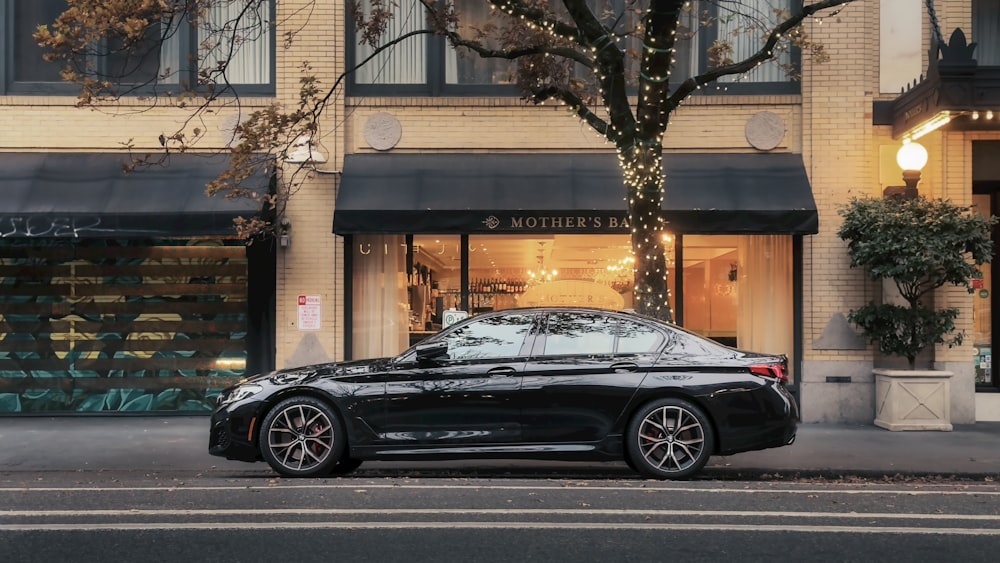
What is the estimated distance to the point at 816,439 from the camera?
1183 centimetres

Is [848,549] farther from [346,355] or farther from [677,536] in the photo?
[346,355]

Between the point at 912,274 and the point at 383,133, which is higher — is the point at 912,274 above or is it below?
below

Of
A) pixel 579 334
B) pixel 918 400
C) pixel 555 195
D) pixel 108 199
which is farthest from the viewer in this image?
pixel 555 195

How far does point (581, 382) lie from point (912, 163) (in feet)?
23.3

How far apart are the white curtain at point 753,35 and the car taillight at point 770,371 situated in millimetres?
6588

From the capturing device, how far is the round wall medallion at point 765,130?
1391 centimetres

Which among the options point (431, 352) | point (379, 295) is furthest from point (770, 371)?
point (379, 295)

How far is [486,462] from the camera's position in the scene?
9812mm

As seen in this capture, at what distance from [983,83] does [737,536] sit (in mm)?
8491

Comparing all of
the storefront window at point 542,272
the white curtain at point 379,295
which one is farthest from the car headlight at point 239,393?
the storefront window at point 542,272

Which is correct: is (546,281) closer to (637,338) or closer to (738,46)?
(738,46)

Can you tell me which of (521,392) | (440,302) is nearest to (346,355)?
(440,302)

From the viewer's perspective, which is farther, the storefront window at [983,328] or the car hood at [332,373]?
the storefront window at [983,328]

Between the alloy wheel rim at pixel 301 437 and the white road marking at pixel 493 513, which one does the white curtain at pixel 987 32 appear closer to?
the white road marking at pixel 493 513
